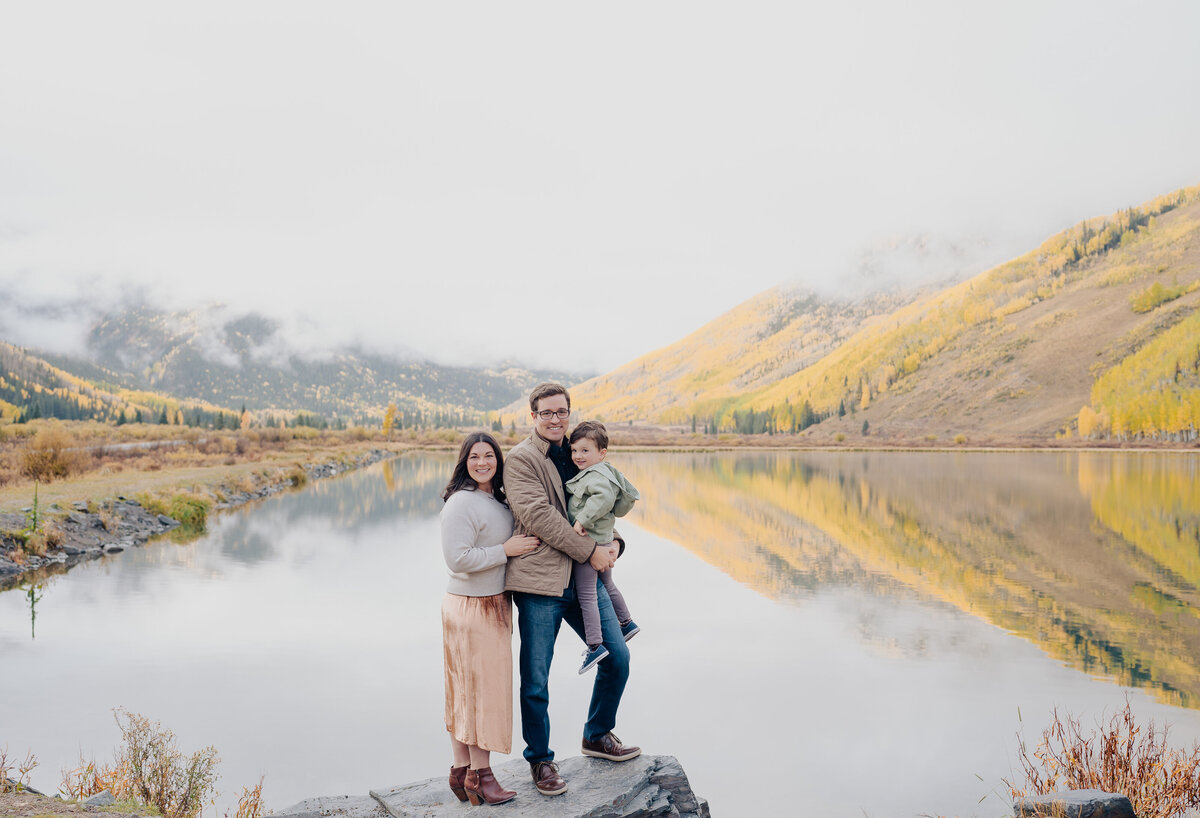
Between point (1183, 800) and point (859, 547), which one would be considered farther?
point (859, 547)

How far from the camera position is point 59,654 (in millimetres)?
8914

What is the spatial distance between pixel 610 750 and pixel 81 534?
53.0 feet

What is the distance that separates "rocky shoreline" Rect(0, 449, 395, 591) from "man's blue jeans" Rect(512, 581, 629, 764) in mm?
12404

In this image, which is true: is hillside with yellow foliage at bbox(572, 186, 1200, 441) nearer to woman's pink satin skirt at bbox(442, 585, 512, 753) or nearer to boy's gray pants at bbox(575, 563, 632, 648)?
boy's gray pants at bbox(575, 563, 632, 648)

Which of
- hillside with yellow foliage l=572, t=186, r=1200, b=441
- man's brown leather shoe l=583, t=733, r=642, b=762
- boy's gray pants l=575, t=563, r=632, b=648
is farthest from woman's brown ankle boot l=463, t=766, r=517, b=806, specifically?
hillside with yellow foliage l=572, t=186, r=1200, b=441

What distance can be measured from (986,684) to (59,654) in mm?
10435

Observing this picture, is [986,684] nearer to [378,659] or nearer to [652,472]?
[378,659]

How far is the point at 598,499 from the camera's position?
416 cm

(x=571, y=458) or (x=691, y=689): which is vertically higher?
(x=571, y=458)

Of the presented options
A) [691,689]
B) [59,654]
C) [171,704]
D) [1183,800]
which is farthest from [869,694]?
[59,654]

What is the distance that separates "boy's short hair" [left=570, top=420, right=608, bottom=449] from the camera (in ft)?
14.6

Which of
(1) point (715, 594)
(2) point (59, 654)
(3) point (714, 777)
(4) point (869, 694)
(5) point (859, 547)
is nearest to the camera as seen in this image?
(3) point (714, 777)

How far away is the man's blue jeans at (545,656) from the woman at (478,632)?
115mm

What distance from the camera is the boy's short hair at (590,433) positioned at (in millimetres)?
4461
